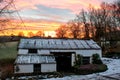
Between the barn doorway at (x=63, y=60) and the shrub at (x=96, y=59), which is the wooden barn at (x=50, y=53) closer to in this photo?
the barn doorway at (x=63, y=60)

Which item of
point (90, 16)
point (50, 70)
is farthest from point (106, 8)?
point (50, 70)

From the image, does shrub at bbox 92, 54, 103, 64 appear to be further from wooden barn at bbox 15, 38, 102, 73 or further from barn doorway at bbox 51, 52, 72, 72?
barn doorway at bbox 51, 52, 72, 72

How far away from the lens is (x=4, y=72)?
35062 millimetres

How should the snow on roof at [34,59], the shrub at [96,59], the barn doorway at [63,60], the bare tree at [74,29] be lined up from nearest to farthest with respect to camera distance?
the snow on roof at [34,59] → the shrub at [96,59] → the barn doorway at [63,60] → the bare tree at [74,29]

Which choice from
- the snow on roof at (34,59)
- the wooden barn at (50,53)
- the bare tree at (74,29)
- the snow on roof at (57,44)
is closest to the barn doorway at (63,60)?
the wooden barn at (50,53)

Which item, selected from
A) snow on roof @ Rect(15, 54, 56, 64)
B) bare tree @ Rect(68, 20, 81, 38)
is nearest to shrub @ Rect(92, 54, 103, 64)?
snow on roof @ Rect(15, 54, 56, 64)

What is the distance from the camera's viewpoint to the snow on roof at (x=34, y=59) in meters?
39.0

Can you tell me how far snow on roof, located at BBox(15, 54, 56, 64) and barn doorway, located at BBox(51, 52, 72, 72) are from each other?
9.08 feet

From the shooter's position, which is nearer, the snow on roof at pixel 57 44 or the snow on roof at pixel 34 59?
the snow on roof at pixel 34 59

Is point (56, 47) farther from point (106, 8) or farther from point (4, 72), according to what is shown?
point (106, 8)

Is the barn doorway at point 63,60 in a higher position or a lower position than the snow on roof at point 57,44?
lower

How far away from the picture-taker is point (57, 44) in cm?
4478

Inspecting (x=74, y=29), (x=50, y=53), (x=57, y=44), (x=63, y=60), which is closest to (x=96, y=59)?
(x=63, y=60)

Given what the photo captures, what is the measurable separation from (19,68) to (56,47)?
818 cm
